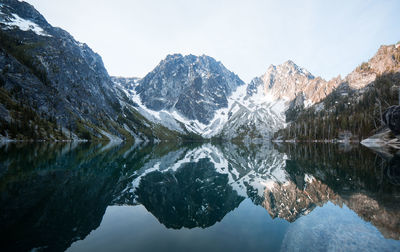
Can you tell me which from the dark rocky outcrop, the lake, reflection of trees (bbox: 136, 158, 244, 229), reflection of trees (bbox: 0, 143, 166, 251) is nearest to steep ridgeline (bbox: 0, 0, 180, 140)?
reflection of trees (bbox: 0, 143, 166, 251)

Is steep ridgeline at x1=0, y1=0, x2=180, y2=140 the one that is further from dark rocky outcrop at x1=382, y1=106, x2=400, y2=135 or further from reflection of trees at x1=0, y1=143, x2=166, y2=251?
dark rocky outcrop at x1=382, y1=106, x2=400, y2=135

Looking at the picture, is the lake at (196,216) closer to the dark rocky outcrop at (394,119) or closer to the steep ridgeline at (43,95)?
the dark rocky outcrop at (394,119)

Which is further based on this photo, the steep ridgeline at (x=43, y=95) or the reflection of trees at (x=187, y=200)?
the steep ridgeline at (x=43, y=95)

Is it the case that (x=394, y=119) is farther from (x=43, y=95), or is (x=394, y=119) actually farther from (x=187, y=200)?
(x=43, y=95)

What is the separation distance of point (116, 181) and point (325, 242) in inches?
930

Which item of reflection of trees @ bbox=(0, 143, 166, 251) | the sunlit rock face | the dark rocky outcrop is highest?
the dark rocky outcrop

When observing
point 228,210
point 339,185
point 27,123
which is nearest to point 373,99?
point 339,185

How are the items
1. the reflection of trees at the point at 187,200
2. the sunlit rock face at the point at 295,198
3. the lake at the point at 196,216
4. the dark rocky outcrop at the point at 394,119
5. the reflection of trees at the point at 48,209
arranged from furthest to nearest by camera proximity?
the dark rocky outcrop at the point at 394,119 < the sunlit rock face at the point at 295,198 < the reflection of trees at the point at 187,200 < the lake at the point at 196,216 < the reflection of trees at the point at 48,209

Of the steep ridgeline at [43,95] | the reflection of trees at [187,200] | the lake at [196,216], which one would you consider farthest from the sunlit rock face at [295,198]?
the steep ridgeline at [43,95]

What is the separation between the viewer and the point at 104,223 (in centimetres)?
1293

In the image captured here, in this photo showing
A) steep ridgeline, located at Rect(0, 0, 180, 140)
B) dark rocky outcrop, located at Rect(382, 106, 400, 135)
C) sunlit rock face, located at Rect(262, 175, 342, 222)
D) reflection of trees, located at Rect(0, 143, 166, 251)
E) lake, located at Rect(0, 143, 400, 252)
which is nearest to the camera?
reflection of trees, located at Rect(0, 143, 166, 251)

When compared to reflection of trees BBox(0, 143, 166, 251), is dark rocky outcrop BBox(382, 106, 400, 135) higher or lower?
higher

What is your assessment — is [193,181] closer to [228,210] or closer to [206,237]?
[228,210]

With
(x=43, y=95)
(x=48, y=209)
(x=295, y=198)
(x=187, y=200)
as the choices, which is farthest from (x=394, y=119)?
(x=43, y=95)
